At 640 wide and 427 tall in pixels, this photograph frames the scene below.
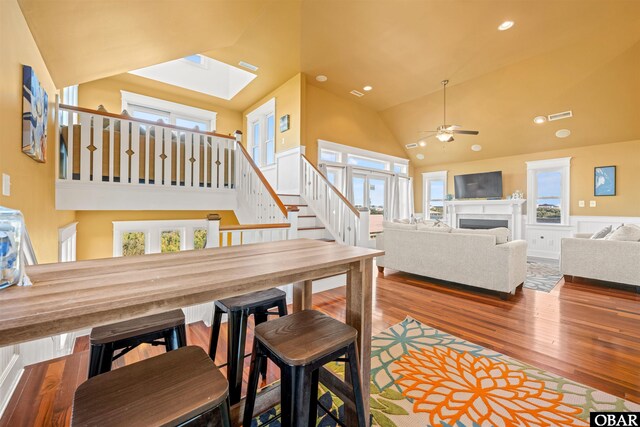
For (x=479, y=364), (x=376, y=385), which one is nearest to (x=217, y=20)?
(x=376, y=385)

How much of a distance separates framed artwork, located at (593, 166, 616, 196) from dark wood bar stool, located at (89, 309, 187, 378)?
7.89m

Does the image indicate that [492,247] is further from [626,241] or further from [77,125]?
[77,125]

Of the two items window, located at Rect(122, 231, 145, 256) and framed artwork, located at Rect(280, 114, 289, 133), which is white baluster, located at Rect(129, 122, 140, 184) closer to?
window, located at Rect(122, 231, 145, 256)

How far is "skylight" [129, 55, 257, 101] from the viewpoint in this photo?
19.6ft

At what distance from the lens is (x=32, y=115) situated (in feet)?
6.46

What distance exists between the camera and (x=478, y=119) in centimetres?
635

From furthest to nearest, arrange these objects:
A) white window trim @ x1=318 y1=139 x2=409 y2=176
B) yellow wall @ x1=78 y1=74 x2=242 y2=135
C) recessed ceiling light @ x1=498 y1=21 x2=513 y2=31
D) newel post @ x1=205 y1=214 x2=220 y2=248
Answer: white window trim @ x1=318 y1=139 x2=409 y2=176 < yellow wall @ x1=78 y1=74 x2=242 y2=135 < recessed ceiling light @ x1=498 y1=21 x2=513 y2=31 < newel post @ x1=205 y1=214 x2=220 y2=248

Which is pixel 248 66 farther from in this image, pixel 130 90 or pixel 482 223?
pixel 482 223

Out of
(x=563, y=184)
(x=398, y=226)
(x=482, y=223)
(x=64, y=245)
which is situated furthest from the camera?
(x=482, y=223)

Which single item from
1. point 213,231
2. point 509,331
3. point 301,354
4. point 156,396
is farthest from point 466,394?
point 213,231

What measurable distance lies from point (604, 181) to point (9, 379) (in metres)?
8.93

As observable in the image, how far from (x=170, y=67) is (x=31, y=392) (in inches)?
254

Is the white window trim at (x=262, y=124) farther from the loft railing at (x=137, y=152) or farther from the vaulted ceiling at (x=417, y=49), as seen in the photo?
the loft railing at (x=137, y=152)

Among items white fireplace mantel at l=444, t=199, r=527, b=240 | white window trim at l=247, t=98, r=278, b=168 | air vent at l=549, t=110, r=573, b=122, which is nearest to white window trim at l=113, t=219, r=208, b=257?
white window trim at l=247, t=98, r=278, b=168
